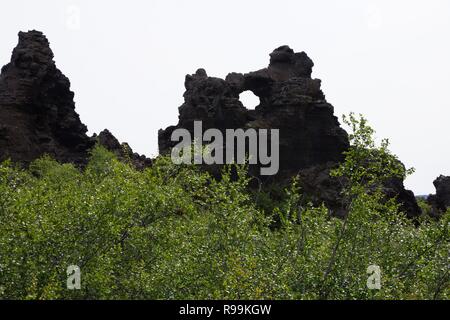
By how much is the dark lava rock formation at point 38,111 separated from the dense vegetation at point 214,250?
5925 cm

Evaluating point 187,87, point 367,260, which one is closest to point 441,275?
point 367,260

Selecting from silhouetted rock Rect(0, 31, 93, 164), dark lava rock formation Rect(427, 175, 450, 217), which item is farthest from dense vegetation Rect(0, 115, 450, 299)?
dark lava rock formation Rect(427, 175, 450, 217)

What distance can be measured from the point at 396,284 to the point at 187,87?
79.1m

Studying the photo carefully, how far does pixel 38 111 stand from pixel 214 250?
74648mm

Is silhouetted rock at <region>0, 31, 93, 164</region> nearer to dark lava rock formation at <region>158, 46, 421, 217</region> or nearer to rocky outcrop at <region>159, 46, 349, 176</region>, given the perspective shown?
rocky outcrop at <region>159, 46, 349, 176</region>

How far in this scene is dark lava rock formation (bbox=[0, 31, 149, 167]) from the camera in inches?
3209

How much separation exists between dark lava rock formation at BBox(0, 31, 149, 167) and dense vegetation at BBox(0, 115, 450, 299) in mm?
59251

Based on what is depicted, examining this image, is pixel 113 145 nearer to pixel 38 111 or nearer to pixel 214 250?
Answer: pixel 38 111

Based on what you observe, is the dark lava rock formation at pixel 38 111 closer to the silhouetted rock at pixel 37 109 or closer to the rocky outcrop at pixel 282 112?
the silhouetted rock at pixel 37 109

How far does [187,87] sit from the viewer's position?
93.1m

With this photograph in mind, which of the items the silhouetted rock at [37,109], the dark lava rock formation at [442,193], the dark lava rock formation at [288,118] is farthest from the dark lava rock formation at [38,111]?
the dark lava rock formation at [442,193]

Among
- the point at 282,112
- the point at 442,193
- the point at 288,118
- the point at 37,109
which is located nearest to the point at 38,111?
the point at 37,109
